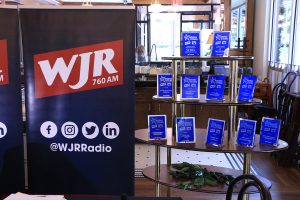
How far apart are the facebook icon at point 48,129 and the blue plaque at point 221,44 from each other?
128 cm

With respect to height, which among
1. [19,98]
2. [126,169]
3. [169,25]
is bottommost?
[126,169]

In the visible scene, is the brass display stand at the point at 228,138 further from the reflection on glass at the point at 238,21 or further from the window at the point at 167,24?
the window at the point at 167,24

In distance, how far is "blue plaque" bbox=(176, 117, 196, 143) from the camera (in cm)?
271

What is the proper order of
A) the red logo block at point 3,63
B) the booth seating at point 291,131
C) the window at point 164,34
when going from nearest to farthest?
the red logo block at point 3,63 → the booth seating at point 291,131 → the window at point 164,34

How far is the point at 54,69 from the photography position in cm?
210

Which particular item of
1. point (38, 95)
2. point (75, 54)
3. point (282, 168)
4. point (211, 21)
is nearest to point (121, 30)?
point (75, 54)

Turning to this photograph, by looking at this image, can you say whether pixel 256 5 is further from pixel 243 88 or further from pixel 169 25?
pixel 243 88

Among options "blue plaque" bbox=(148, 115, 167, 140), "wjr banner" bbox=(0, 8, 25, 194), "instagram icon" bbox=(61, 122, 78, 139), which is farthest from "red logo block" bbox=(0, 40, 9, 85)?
"blue plaque" bbox=(148, 115, 167, 140)

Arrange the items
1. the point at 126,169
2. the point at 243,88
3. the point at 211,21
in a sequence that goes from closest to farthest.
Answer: the point at 126,169 → the point at 243,88 → the point at 211,21

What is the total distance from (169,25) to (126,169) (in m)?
6.81

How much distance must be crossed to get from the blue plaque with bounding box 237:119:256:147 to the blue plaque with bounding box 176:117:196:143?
1.16 ft

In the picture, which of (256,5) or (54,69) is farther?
(256,5)

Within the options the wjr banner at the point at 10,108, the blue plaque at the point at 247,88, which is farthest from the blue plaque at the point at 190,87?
the wjr banner at the point at 10,108

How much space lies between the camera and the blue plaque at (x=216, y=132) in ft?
8.64
